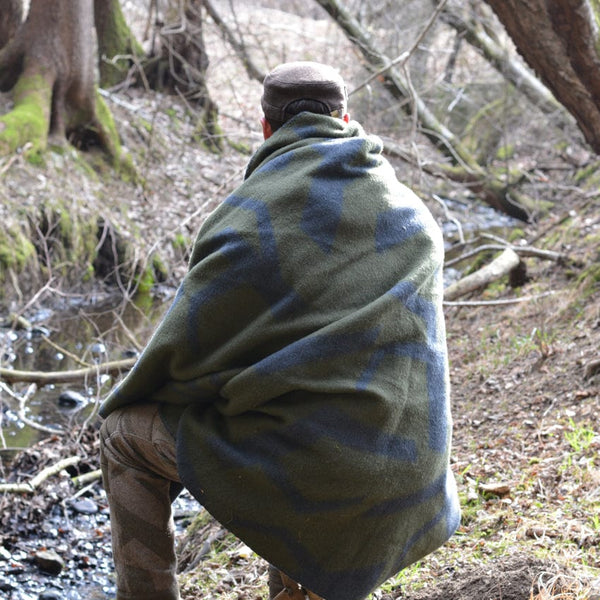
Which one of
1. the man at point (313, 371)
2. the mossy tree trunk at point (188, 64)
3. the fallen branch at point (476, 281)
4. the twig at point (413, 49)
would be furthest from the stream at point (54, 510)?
the mossy tree trunk at point (188, 64)

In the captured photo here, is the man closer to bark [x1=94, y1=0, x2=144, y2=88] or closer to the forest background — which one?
the forest background

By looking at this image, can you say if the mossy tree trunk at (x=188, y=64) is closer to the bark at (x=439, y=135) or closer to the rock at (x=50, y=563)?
the bark at (x=439, y=135)

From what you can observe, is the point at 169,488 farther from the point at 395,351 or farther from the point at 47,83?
the point at 47,83

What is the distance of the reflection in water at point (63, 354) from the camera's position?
17.6ft

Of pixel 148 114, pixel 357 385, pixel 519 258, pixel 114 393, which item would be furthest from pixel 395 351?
pixel 148 114

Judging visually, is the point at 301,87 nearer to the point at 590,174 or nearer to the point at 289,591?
the point at 289,591

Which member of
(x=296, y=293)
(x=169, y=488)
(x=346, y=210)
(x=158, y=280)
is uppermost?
(x=346, y=210)

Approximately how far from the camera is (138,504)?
2400 millimetres

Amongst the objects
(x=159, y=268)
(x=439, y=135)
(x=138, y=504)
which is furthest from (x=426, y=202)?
(x=138, y=504)

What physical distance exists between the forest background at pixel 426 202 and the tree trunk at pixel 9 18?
3cm

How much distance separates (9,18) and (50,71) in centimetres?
114

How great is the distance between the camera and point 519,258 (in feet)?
20.5

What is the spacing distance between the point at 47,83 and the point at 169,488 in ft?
24.9

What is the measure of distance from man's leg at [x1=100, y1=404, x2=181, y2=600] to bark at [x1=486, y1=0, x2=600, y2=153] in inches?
136
